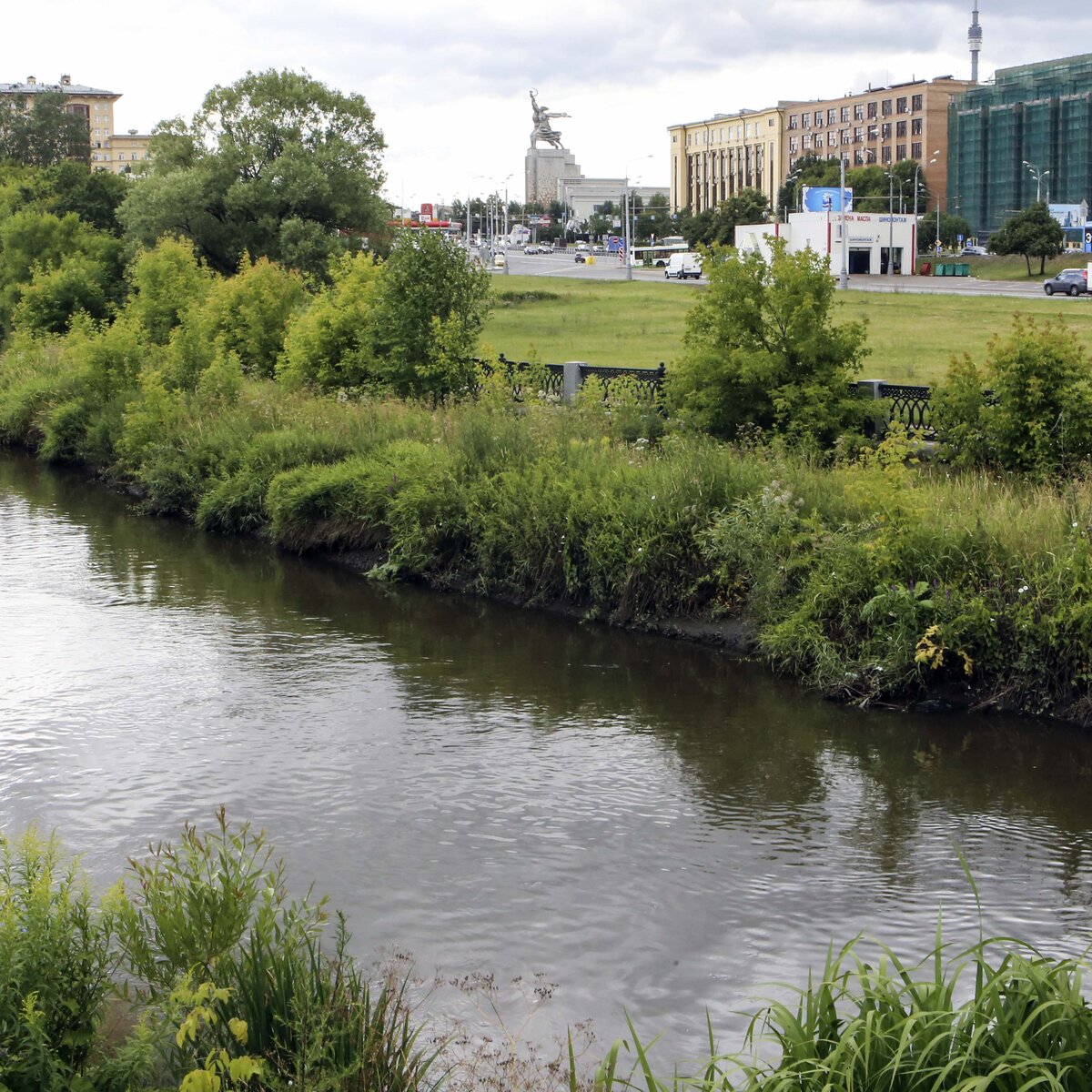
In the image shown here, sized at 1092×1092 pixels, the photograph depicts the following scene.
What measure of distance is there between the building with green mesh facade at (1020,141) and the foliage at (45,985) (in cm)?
13904

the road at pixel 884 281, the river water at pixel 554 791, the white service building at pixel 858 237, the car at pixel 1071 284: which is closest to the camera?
the river water at pixel 554 791

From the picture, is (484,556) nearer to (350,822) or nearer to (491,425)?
(491,425)

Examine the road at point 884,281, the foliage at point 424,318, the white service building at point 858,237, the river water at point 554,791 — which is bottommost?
the river water at point 554,791

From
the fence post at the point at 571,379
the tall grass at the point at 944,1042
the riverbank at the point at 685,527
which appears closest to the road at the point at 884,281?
the fence post at the point at 571,379

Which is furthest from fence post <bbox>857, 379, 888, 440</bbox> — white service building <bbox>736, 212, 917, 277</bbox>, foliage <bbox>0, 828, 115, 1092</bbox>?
white service building <bbox>736, 212, 917, 277</bbox>

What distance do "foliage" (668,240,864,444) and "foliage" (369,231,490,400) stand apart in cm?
686

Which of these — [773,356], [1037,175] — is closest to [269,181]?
[773,356]

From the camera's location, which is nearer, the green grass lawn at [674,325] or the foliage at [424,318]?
the foliage at [424,318]

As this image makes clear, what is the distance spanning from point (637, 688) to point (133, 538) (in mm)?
11922

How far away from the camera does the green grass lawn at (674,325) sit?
35.0 metres

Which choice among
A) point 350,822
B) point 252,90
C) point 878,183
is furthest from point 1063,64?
point 350,822

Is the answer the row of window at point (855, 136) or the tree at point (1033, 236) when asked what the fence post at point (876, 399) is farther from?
the row of window at point (855, 136)

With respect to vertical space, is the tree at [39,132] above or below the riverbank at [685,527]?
above

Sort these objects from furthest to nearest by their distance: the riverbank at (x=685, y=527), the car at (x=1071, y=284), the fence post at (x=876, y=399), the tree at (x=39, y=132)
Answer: the tree at (x=39, y=132) < the car at (x=1071, y=284) < the fence post at (x=876, y=399) < the riverbank at (x=685, y=527)
